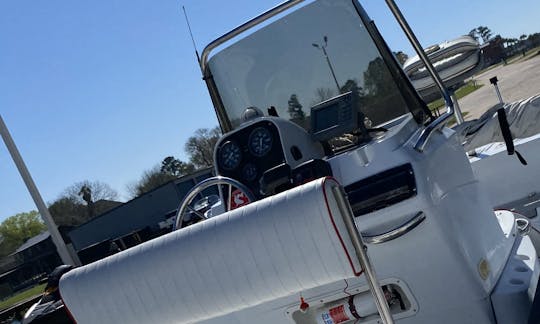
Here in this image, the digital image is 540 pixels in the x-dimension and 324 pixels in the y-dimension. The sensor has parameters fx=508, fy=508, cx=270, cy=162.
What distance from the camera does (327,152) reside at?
11.1 ft

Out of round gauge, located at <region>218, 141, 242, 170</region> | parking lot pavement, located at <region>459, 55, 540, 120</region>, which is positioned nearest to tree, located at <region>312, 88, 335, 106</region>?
round gauge, located at <region>218, 141, 242, 170</region>

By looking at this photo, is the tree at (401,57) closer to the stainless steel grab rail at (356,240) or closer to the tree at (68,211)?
the stainless steel grab rail at (356,240)

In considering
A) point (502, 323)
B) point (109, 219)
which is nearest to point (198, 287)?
point (502, 323)

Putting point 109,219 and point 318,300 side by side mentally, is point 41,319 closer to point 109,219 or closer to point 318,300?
point 318,300

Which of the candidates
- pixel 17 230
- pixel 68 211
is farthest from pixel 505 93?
pixel 17 230

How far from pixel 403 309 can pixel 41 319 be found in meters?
3.61

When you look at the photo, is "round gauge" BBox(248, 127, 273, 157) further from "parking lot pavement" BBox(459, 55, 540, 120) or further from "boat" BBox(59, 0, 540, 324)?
"parking lot pavement" BBox(459, 55, 540, 120)

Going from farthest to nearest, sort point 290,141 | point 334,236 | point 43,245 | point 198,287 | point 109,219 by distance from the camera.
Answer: point 43,245 → point 109,219 → point 290,141 → point 198,287 → point 334,236

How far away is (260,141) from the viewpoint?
3.11 m

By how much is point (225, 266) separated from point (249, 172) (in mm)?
1477

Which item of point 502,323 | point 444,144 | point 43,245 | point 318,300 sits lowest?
point 43,245

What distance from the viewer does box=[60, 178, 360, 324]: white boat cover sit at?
1.59 m

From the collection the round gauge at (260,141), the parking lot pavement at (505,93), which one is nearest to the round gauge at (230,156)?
the round gauge at (260,141)

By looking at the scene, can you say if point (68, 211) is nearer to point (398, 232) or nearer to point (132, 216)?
point (132, 216)
